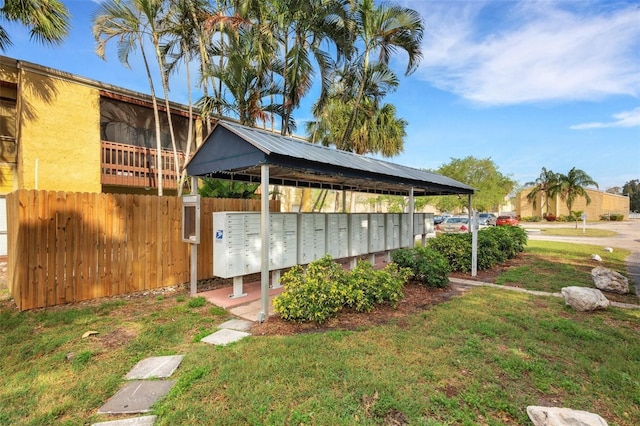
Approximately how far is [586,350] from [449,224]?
62.3 ft

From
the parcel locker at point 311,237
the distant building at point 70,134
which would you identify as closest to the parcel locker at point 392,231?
the parcel locker at point 311,237

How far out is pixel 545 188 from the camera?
127 ft

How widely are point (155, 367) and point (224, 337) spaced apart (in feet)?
2.93

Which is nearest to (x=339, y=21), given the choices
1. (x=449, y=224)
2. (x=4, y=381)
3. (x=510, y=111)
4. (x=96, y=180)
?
(x=96, y=180)

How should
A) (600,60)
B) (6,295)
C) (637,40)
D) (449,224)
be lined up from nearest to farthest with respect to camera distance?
(6,295)
(637,40)
(600,60)
(449,224)

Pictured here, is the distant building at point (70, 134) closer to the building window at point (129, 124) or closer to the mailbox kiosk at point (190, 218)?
the building window at point (129, 124)

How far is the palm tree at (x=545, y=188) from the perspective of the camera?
1471 inches

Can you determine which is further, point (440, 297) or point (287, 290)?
point (440, 297)

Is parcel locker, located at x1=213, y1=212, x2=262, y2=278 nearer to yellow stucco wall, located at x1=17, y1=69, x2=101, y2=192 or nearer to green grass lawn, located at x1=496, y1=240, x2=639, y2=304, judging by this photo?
green grass lawn, located at x1=496, y1=240, x2=639, y2=304

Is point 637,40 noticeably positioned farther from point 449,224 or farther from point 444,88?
point 449,224

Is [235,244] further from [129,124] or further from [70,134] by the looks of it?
[129,124]

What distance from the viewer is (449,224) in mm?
21484

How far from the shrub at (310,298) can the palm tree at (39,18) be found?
8.13 m

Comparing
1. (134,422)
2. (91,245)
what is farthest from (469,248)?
(91,245)
